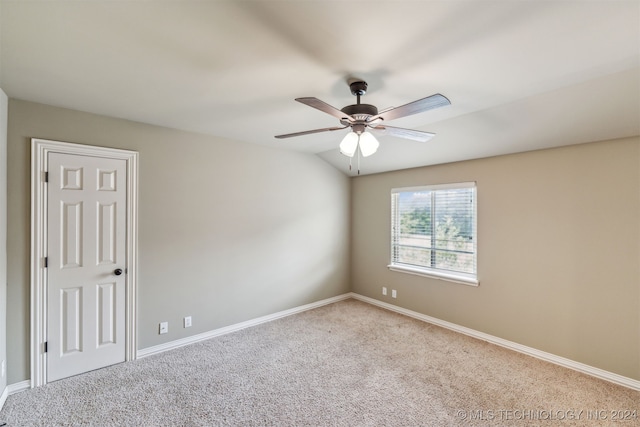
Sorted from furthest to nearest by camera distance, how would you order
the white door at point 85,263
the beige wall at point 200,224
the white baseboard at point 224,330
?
the white baseboard at point 224,330, the white door at point 85,263, the beige wall at point 200,224

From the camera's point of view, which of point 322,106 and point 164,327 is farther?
point 164,327

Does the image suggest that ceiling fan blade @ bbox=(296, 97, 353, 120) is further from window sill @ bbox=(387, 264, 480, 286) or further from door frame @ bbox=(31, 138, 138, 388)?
window sill @ bbox=(387, 264, 480, 286)

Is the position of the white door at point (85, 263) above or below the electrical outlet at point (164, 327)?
above

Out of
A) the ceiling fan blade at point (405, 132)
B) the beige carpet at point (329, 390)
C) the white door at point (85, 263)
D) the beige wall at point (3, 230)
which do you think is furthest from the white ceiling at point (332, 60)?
the beige carpet at point (329, 390)

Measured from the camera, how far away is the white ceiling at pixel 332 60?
1.37m

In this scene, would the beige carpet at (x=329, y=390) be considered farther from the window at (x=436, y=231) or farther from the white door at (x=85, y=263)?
the window at (x=436, y=231)

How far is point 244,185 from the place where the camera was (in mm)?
3736

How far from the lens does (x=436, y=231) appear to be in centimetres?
399

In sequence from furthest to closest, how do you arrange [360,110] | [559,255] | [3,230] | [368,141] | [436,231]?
[436,231]
[559,255]
[3,230]
[368,141]
[360,110]

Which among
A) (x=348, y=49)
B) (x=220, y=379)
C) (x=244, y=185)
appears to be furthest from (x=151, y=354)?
(x=348, y=49)

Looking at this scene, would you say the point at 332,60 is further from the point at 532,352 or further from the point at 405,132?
the point at 532,352

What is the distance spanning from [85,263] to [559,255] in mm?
4762

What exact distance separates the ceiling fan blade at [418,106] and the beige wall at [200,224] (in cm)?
228

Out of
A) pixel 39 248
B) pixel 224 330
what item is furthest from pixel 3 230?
pixel 224 330
